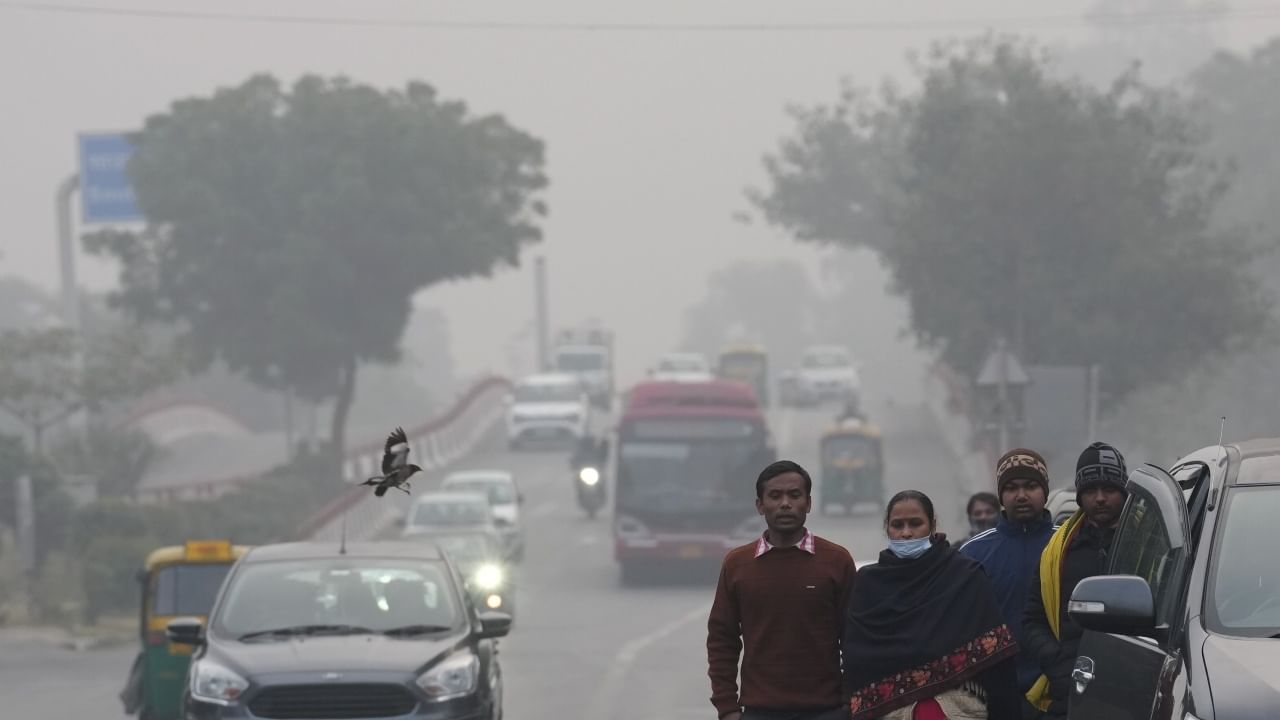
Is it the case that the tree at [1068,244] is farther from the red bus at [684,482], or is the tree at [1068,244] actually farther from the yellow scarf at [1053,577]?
the yellow scarf at [1053,577]

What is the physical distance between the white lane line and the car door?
11.2 m

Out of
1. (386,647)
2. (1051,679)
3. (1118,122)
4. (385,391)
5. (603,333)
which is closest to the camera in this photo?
(1051,679)

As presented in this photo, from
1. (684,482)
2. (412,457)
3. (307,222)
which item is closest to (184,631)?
(684,482)

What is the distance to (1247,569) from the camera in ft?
20.0

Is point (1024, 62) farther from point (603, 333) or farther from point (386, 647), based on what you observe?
point (603, 333)

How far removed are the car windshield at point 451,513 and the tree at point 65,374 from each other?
590 inches

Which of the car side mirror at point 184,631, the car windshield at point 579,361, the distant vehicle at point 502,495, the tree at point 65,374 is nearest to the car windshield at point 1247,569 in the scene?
the car side mirror at point 184,631

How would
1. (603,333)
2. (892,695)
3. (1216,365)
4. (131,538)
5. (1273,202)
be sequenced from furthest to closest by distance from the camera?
(603,333), (1273,202), (1216,365), (131,538), (892,695)

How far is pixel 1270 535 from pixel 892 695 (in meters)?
1.36

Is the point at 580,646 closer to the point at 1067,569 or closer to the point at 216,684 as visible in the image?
the point at 216,684

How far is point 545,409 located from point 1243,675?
5972cm

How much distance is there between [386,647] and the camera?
39.7ft

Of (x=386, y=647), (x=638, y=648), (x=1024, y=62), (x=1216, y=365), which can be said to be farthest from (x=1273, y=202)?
(x=386, y=647)

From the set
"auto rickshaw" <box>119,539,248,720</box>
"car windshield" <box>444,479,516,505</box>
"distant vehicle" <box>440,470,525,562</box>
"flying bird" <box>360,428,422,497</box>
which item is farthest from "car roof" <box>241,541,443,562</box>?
"car windshield" <box>444,479,516,505</box>
